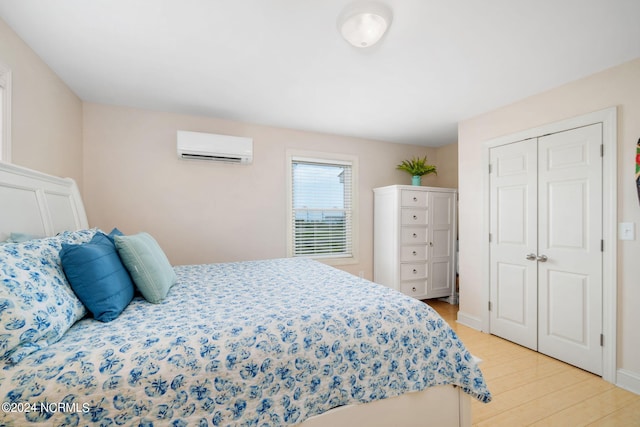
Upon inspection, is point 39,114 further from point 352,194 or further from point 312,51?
point 352,194

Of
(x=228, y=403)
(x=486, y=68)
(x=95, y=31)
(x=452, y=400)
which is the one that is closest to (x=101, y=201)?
(x=95, y=31)

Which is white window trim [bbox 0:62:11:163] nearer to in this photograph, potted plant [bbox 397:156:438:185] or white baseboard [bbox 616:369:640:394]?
potted plant [bbox 397:156:438:185]

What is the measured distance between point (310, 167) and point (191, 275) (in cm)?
218

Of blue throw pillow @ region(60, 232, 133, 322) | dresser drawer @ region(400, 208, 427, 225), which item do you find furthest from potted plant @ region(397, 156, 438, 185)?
blue throw pillow @ region(60, 232, 133, 322)

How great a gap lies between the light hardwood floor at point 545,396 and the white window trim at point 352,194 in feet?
6.29

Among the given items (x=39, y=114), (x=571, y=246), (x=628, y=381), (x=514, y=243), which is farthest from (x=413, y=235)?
(x=39, y=114)

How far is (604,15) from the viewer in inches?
62.9

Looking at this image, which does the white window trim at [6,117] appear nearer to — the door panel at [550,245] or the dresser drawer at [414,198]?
the dresser drawer at [414,198]

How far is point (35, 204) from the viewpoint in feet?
5.47

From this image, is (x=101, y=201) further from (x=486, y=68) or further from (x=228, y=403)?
(x=486, y=68)

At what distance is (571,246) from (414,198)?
174 cm

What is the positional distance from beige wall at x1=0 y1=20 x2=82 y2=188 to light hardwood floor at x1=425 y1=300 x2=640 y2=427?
3.52 metres

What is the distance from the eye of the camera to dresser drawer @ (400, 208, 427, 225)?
3740 millimetres

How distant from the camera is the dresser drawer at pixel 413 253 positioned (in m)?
3.73
